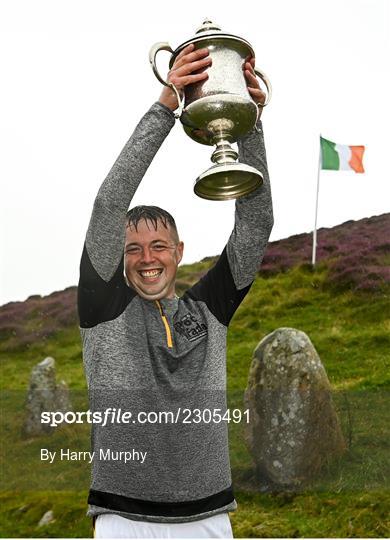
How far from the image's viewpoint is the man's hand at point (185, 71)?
2510 mm

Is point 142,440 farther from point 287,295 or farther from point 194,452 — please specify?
point 287,295

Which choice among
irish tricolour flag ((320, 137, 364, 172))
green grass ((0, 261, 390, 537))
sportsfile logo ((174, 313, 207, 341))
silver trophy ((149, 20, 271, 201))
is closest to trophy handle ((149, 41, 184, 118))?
silver trophy ((149, 20, 271, 201))

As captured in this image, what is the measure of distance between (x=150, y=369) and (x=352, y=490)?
609cm

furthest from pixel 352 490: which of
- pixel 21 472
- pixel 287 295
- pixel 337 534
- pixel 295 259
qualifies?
pixel 295 259

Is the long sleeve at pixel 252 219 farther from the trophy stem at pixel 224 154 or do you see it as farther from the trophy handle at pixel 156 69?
the trophy handle at pixel 156 69

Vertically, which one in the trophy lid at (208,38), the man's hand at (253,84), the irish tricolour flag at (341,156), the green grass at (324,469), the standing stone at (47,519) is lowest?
the standing stone at (47,519)

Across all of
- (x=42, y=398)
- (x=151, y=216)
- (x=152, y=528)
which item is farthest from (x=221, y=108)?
(x=42, y=398)

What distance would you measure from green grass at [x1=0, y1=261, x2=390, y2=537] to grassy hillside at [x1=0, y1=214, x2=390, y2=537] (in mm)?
18

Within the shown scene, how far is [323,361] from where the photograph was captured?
12.3m

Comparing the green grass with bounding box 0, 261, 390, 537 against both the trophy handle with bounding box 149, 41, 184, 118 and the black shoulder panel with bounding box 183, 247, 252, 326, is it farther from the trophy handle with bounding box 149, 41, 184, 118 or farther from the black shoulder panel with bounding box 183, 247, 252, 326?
the trophy handle with bounding box 149, 41, 184, 118

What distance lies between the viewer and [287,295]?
1658 centimetres

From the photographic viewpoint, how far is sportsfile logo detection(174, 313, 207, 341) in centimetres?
281

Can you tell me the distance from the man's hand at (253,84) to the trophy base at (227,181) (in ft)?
1.40

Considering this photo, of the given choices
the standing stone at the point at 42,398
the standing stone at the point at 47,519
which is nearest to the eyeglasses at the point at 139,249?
the standing stone at the point at 47,519
